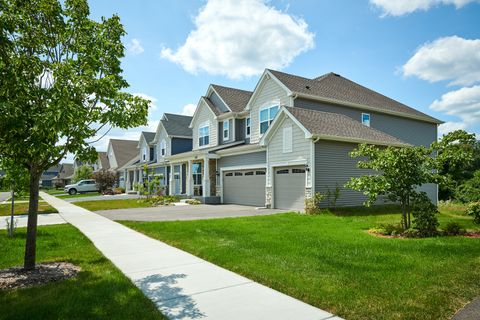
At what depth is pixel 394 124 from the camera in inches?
1008

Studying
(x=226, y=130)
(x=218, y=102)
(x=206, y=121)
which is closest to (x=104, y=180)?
(x=206, y=121)

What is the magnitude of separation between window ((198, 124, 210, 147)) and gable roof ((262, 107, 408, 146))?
1131cm

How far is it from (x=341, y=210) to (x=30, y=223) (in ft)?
43.0

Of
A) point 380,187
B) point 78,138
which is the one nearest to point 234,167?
point 380,187

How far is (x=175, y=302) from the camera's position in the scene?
4758 mm

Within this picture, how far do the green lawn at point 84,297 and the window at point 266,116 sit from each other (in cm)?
1614

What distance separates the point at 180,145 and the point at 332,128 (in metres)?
20.7

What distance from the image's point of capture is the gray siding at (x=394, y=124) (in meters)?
21.9

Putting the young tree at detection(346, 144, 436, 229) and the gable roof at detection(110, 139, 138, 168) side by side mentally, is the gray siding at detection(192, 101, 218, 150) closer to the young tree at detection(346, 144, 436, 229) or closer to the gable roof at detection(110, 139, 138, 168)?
the young tree at detection(346, 144, 436, 229)

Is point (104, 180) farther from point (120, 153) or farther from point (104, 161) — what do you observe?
point (104, 161)

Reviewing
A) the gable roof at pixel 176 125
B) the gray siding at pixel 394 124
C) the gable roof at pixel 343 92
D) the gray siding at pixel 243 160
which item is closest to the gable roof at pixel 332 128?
the gray siding at pixel 243 160

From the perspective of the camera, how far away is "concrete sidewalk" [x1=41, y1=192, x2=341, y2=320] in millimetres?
4363

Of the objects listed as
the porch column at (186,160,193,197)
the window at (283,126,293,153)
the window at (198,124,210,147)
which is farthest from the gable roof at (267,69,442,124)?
the porch column at (186,160,193,197)

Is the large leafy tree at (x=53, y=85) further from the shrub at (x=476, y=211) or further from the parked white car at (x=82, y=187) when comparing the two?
the parked white car at (x=82, y=187)
